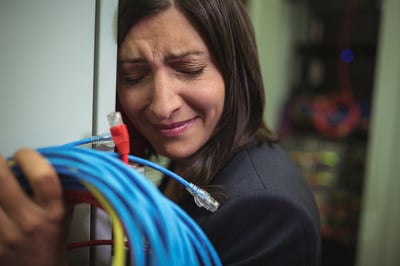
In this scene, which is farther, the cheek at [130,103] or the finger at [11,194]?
the cheek at [130,103]

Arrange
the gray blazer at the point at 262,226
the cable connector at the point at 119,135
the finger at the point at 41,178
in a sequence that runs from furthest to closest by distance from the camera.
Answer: the gray blazer at the point at 262,226
the cable connector at the point at 119,135
the finger at the point at 41,178

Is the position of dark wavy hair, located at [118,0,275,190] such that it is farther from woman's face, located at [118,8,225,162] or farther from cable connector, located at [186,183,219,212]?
cable connector, located at [186,183,219,212]

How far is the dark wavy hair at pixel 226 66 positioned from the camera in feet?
2.16

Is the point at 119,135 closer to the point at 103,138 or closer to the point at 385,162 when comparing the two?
the point at 103,138

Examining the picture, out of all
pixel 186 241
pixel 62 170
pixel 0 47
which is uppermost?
pixel 0 47

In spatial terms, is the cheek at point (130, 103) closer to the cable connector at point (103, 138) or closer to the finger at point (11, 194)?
the cable connector at point (103, 138)

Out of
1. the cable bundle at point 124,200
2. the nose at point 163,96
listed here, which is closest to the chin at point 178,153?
the nose at point 163,96

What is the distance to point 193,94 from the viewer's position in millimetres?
699

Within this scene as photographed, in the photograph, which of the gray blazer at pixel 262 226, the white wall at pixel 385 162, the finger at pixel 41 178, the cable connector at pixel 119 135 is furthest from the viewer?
the white wall at pixel 385 162

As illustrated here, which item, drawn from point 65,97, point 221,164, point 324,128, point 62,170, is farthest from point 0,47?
point 324,128

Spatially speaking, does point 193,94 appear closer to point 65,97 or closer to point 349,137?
point 65,97

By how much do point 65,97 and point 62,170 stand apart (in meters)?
0.16

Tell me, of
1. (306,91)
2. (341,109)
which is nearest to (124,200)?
(341,109)

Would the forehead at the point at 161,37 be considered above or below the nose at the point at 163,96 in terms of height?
above
